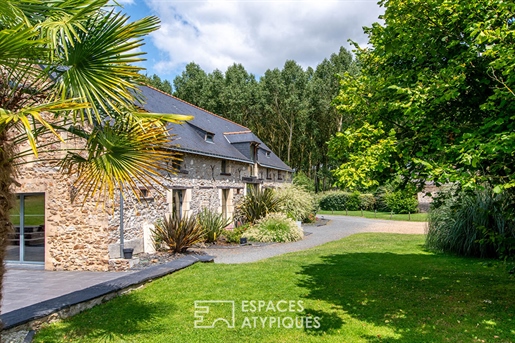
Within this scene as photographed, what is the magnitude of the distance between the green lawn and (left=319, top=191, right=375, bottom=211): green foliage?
22.7 meters

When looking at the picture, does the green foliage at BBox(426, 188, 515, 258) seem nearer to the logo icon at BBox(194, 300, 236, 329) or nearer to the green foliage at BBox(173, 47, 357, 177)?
the logo icon at BBox(194, 300, 236, 329)

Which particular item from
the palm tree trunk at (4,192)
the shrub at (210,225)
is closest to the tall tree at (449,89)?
the palm tree trunk at (4,192)

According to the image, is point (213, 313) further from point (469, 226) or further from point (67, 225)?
point (469, 226)

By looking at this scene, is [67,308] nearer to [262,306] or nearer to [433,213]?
[262,306]

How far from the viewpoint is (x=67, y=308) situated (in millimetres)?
5266

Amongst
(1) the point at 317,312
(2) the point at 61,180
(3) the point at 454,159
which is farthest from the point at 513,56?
(2) the point at 61,180

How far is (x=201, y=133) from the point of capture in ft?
55.2

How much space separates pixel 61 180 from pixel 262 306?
6.67 metres

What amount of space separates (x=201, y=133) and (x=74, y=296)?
1182 cm

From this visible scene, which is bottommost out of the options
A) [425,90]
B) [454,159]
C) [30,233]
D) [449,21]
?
[30,233]

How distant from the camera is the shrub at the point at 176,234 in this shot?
10508 millimetres

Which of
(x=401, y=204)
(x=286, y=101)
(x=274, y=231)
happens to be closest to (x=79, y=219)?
(x=274, y=231)

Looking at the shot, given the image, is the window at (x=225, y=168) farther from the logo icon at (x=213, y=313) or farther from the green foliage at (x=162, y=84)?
the green foliage at (x=162, y=84)

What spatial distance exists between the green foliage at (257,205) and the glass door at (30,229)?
905 cm
